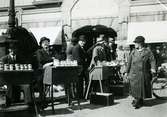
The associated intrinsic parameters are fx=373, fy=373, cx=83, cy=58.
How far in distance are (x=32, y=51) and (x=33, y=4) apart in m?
12.9

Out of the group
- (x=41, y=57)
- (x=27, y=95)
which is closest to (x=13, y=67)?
(x=27, y=95)

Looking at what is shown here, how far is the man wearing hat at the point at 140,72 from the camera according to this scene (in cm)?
1023

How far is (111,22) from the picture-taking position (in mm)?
22422

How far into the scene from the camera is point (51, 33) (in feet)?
76.3

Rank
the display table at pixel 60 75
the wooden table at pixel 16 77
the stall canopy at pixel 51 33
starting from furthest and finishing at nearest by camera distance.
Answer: the stall canopy at pixel 51 33 < the display table at pixel 60 75 < the wooden table at pixel 16 77

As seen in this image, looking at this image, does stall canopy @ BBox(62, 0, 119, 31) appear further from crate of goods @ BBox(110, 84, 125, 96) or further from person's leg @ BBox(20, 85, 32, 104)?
person's leg @ BBox(20, 85, 32, 104)

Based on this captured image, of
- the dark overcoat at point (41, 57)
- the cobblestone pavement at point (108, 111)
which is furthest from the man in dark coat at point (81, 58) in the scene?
the dark overcoat at point (41, 57)

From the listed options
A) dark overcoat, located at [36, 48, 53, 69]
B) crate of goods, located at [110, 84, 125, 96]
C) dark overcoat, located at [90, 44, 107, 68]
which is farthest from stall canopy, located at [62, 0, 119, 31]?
A: dark overcoat, located at [36, 48, 53, 69]

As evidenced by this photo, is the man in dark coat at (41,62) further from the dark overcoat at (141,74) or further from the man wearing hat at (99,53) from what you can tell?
the dark overcoat at (141,74)

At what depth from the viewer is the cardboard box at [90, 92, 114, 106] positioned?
35.3 feet

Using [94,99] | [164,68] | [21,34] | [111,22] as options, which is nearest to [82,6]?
[111,22]

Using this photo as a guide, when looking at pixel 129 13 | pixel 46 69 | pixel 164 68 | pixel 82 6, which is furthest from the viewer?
pixel 82 6

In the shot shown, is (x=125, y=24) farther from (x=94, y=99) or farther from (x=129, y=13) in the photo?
(x=94, y=99)

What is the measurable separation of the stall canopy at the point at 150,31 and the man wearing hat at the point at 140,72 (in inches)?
398
